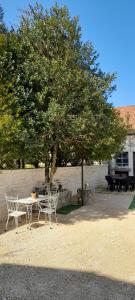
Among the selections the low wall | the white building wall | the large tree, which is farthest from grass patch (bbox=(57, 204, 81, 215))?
the white building wall

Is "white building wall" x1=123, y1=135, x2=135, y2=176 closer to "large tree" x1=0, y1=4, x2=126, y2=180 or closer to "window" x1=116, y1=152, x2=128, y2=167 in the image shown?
"window" x1=116, y1=152, x2=128, y2=167

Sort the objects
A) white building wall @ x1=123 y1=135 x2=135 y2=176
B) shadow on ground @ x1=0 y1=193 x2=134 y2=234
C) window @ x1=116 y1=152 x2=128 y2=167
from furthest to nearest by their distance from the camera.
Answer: window @ x1=116 y1=152 x2=128 y2=167 < white building wall @ x1=123 y1=135 x2=135 y2=176 < shadow on ground @ x1=0 y1=193 x2=134 y2=234

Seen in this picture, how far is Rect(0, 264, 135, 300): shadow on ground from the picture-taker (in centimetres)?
492

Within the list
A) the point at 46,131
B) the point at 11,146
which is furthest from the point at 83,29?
the point at 11,146

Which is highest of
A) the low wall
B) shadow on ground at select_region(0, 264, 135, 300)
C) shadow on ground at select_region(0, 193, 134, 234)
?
the low wall

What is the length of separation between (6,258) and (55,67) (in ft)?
21.2

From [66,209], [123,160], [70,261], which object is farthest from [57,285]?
[123,160]

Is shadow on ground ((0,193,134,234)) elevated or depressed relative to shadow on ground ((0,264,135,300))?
elevated

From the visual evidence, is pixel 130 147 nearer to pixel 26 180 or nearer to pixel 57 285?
pixel 26 180

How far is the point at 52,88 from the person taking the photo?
35.2ft

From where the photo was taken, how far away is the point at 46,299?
15.8 feet

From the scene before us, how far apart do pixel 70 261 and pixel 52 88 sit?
619cm

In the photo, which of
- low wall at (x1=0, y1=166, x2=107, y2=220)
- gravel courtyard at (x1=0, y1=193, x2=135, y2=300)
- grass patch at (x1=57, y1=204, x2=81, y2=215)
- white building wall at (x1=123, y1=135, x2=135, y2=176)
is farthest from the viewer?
white building wall at (x1=123, y1=135, x2=135, y2=176)

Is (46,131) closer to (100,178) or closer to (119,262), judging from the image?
(119,262)
